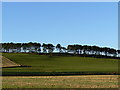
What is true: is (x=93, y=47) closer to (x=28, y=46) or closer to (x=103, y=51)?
(x=103, y=51)

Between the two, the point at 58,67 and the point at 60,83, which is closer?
the point at 60,83

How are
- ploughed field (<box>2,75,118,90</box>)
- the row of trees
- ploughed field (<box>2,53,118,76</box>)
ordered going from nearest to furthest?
ploughed field (<box>2,75,118,90</box>), ploughed field (<box>2,53,118,76</box>), the row of trees

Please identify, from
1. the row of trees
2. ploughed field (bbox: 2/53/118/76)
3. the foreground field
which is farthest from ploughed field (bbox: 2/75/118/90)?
the row of trees

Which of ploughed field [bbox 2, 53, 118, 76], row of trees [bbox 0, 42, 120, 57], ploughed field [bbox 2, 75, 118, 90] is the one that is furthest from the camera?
row of trees [bbox 0, 42, 120, 57]

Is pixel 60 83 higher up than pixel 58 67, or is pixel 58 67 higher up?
pixel 60 83

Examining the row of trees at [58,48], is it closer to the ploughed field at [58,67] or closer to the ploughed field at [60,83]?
the ploughed field at [58,67]

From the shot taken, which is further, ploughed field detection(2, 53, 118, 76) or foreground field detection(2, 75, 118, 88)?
ploughed field detection(2, 53, 118, 76)

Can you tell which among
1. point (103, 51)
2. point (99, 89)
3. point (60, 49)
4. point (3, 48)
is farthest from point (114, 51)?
point (99, 89)

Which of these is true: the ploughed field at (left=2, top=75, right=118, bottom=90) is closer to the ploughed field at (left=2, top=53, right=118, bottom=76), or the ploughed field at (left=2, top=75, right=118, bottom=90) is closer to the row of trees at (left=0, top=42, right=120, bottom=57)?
the ploughed field at (left=2, top=53, right=118, bottom=76)

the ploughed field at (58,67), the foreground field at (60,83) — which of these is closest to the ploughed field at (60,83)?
the foreground field at (60,83)

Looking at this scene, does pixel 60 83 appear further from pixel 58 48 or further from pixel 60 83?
pixel 58 48

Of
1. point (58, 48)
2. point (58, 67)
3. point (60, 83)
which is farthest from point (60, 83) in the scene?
point (58, 48)

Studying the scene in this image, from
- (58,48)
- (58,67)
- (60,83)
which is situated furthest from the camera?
(58,48)

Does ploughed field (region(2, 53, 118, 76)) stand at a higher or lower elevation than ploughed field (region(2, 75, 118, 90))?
lower
